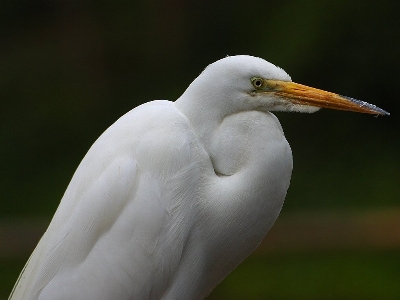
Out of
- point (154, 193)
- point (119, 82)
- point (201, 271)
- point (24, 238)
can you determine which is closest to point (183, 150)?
point (154, 193)

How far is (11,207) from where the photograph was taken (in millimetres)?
5438

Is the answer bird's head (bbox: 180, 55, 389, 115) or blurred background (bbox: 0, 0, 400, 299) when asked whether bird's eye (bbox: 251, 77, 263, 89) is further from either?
blurred background (bbox: 0, 0, 400, 299)

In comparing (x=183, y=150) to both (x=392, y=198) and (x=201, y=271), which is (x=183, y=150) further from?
(x=392, y=198)

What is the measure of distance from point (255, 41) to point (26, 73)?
2.00 metres

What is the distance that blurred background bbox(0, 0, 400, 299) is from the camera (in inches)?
179

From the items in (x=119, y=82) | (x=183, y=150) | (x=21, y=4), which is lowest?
(x=119, y=82)

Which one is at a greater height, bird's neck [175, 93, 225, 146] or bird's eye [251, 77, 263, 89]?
bird's eye [251, 77, 263, 89]

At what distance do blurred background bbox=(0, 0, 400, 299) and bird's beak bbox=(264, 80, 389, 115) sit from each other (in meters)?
2.77

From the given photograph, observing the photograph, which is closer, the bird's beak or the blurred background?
the bird's beak

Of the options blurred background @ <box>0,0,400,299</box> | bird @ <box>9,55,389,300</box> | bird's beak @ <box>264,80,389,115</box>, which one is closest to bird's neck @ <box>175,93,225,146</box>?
bird @ <box>9,55,389,300</box>

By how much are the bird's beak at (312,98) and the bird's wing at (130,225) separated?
229 millimetres

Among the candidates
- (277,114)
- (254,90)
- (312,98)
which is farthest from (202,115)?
(277,114)

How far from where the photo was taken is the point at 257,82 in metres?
1.64

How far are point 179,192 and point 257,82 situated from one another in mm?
298
